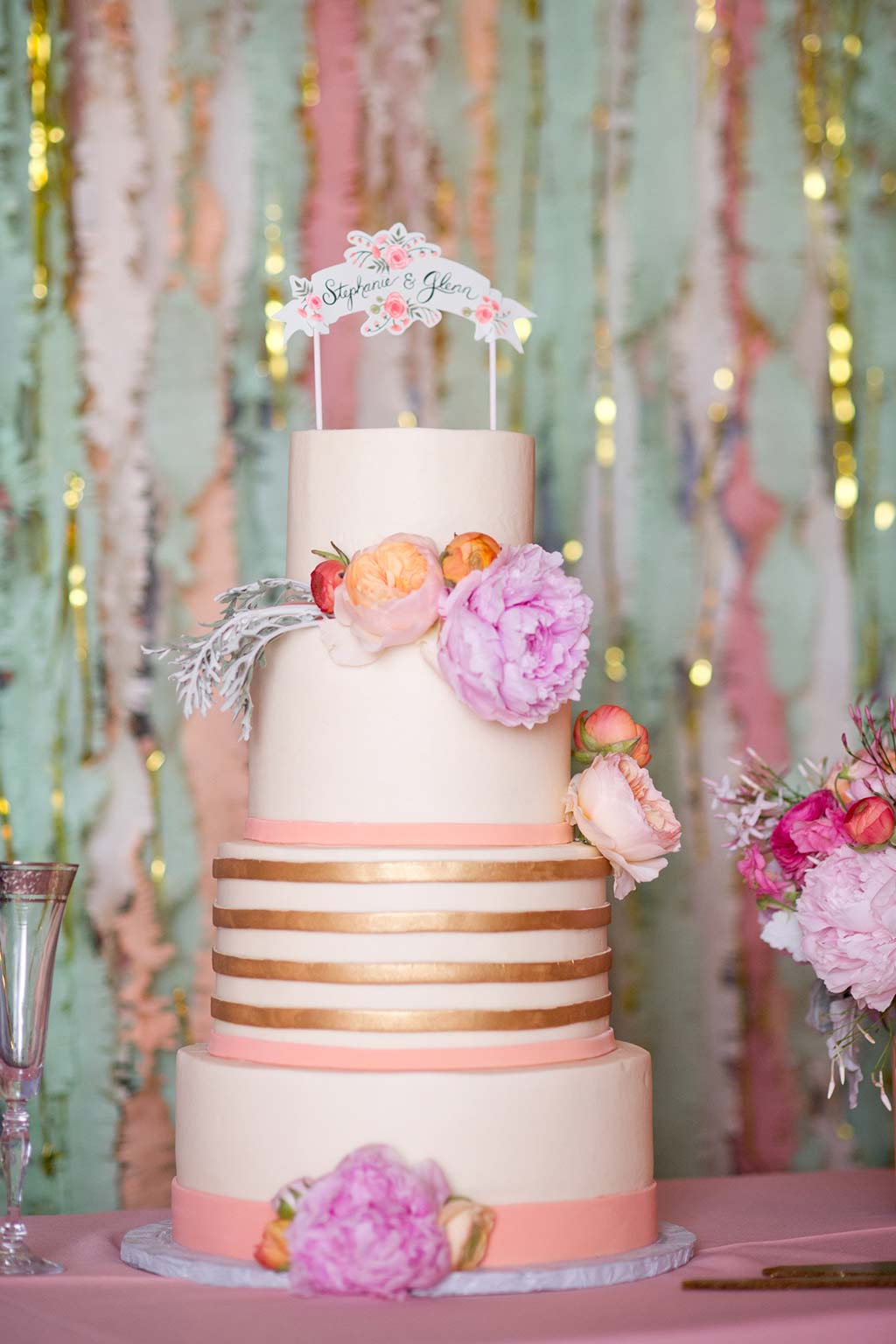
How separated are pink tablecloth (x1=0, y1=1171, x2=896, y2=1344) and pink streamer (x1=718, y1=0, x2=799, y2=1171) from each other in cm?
84

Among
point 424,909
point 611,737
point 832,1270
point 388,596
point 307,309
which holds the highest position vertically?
point 307,309

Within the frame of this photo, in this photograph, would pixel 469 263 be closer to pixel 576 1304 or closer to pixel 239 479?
pixel 239 479

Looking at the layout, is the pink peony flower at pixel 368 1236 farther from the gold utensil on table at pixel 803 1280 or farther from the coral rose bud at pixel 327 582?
the coral rose bud at pixel 327 582

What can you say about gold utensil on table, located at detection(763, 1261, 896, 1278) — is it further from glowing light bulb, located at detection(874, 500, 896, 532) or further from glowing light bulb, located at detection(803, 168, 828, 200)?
glowing light bulb, located at detection(803, 168, 828, 200)

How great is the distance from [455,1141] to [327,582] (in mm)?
581

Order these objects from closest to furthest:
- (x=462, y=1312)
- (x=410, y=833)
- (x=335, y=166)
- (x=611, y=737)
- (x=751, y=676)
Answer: (x=462, y=1312), (x=410, y=833), (x=611, y=737), (x=335, y=166), (x=751, y=676)

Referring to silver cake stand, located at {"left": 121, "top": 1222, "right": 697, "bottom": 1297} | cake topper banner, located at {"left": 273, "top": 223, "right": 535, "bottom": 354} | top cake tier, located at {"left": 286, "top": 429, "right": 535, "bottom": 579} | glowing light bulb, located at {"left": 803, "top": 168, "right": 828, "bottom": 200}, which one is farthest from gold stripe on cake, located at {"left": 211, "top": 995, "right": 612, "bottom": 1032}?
glowing light bulb, located at {"left": 803, "top": 168, "right": 828, "bottom": 200}

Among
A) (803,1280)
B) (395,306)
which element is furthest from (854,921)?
(395,306)

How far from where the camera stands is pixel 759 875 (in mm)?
1946

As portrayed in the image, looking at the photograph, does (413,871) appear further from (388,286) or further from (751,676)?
(751,676)

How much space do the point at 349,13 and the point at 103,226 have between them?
1.69ft

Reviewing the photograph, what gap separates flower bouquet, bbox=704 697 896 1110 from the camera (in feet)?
5.98

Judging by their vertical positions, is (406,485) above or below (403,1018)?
above

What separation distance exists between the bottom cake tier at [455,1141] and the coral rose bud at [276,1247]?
0.14 feet
